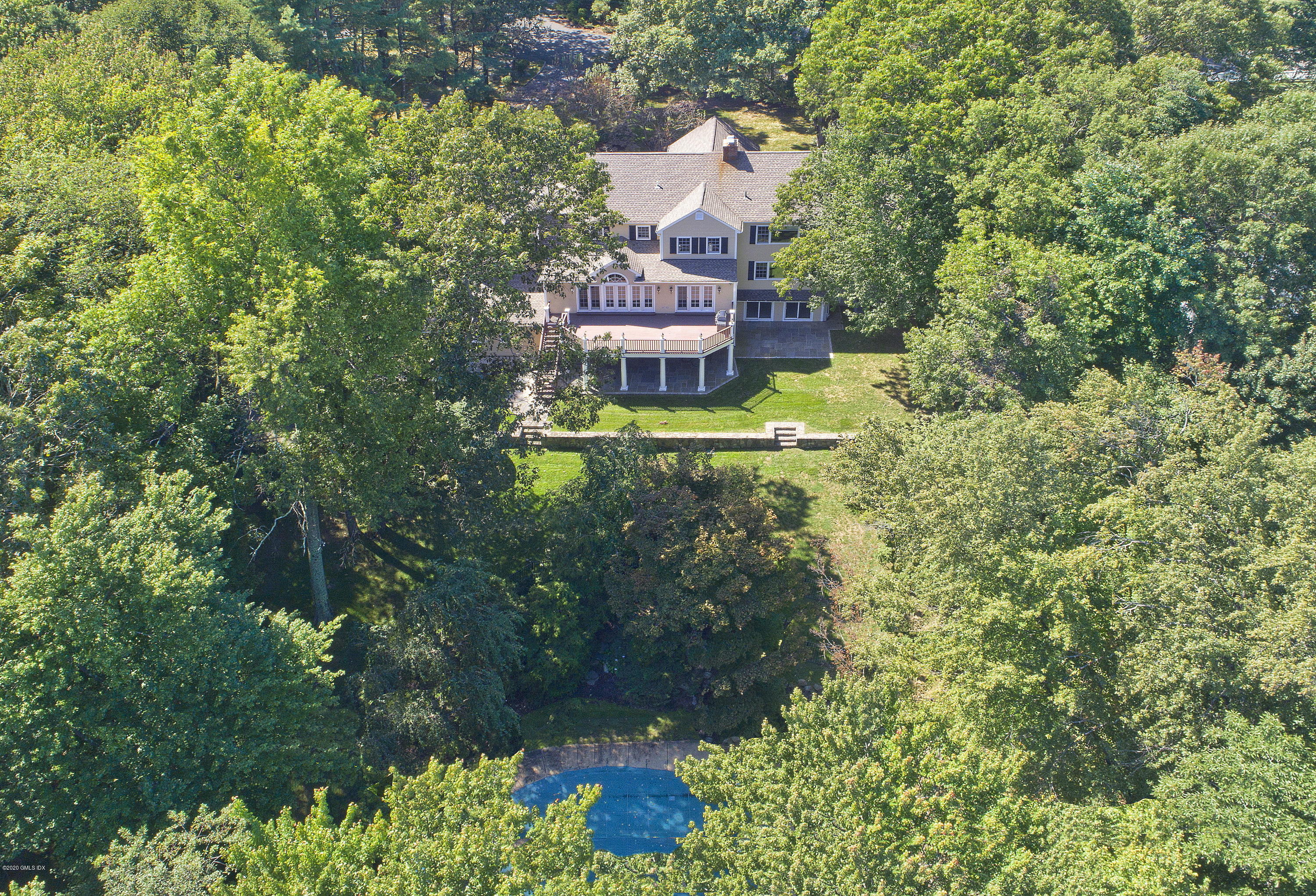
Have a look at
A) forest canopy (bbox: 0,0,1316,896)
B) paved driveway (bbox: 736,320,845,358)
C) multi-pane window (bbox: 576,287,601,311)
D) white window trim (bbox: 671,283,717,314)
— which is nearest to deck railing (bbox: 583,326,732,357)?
white window trim (bbox: 671,283,717,314)

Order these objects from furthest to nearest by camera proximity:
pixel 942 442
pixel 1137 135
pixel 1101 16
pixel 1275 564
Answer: pixel 1101 16
pixel 1137 135
pixel 942 442
pixel 1275 564

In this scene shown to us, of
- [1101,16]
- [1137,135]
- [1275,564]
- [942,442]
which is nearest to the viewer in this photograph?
[1275,564]

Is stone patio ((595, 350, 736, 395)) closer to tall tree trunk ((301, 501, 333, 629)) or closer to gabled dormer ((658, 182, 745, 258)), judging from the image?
gabled dormer ((658, 182, 745, 258))

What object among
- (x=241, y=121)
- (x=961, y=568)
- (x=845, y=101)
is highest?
(x=845, y=101)

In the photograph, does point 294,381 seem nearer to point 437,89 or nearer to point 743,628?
point 743,628

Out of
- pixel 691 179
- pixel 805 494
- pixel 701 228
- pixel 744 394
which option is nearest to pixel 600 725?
pixel 805 494

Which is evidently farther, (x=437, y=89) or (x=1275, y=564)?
(x=437, y=89)

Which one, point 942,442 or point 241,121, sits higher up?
point 241,121

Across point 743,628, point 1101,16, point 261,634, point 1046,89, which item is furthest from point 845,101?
point 261,634
